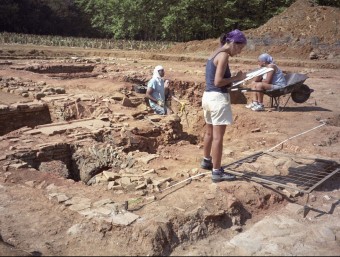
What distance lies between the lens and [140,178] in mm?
4547

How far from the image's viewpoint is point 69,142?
587cm

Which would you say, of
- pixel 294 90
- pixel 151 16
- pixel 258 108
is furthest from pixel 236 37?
pixel 151 16

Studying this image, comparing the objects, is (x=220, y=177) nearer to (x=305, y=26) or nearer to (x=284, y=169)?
(x=284, y=169)

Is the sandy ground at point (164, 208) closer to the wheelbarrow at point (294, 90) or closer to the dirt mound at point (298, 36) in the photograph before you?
the wheelbarrow at point (294, 90)

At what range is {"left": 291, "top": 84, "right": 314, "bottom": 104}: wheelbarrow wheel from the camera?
8664mm

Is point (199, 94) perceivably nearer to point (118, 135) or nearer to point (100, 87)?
point (100, 87)

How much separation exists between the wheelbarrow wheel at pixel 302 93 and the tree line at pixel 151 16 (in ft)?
72.8

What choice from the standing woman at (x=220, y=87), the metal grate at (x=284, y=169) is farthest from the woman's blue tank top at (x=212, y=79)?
the metal grate at (x=284, y=169)

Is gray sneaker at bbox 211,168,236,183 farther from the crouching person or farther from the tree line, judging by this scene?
the tree line

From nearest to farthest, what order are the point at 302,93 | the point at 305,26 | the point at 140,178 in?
1. the point at 140,178
2. the point at 302,93
3. the point at 305,26

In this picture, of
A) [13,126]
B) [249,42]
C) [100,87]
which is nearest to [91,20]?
[249,42]

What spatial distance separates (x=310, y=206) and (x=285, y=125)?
11.2 feet

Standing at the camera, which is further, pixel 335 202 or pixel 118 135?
pixel 118 135

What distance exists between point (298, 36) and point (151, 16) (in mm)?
15199
